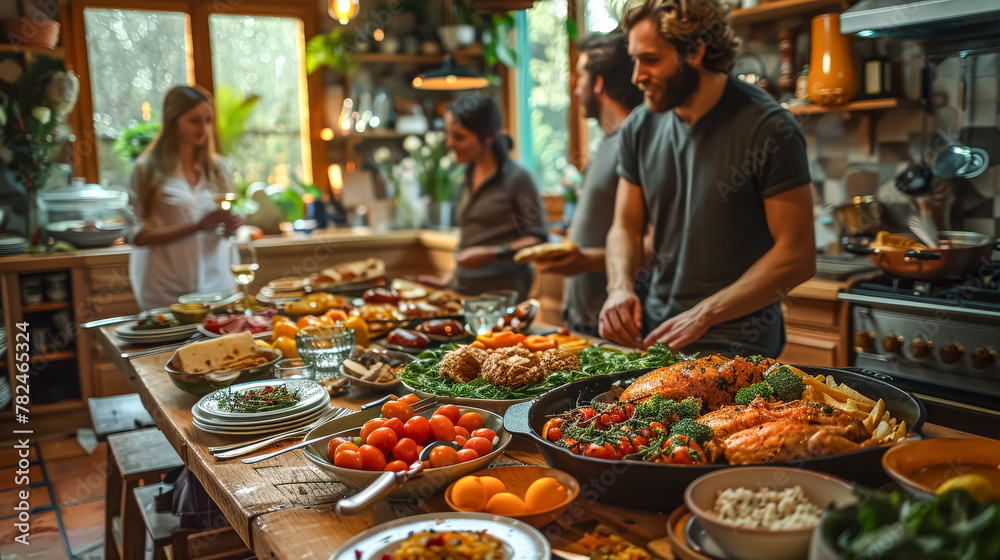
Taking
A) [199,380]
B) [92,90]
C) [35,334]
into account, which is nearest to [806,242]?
[199,380]

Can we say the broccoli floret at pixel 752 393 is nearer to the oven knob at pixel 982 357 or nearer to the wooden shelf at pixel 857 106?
the oven knob at pixel 982 357

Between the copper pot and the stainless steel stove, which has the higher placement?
the copper pot

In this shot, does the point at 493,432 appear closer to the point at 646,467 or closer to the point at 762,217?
the point at 646,467

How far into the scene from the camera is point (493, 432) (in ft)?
4.04

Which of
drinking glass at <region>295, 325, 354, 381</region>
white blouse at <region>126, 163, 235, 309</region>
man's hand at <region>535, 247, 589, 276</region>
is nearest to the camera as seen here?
drinking glass at <region>295, 325, 354, 381</region>

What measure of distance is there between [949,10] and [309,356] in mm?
2474

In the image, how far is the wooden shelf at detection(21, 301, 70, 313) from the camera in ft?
13.6

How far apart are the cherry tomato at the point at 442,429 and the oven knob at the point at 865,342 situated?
2.24m

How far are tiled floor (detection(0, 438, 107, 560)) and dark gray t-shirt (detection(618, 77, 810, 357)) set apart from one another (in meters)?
2.36

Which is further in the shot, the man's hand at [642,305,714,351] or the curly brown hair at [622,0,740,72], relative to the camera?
the curly brown hair at [622,0,740,72]

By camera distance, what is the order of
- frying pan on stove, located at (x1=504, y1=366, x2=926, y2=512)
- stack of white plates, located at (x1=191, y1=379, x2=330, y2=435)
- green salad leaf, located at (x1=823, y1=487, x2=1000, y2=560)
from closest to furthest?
green salad leaf, located at (x1=823, y1=487, x2=1000, y2=560) < frying pan on stove, located at (x1=504, y1=366, x2=926, y2=512) < stack of white plates, located at (x1=191, y1=379, x2=330, y2=435)

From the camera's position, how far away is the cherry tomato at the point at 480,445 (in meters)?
1.16

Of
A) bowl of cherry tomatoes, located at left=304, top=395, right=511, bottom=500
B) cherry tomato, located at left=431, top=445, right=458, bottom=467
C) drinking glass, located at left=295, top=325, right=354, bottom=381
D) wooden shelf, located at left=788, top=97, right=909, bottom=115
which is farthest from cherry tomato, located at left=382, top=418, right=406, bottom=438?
wooden shelf, located at left=788, top=97, right=909, bottom=115

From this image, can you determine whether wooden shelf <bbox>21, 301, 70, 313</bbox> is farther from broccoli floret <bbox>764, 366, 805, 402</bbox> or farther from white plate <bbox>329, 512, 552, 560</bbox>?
broccoli floret <bbox>764, 366, 805, 402</bbox>
